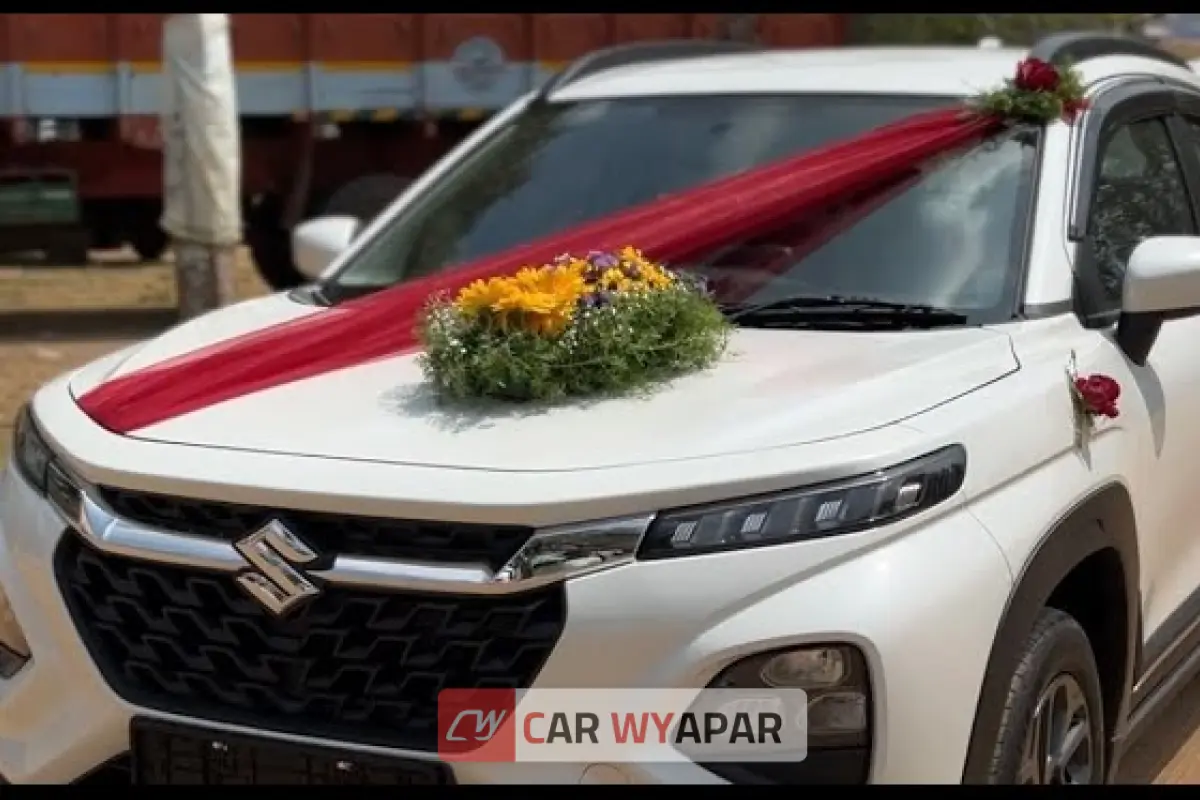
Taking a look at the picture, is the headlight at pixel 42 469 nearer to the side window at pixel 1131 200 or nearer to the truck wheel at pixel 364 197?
the side window at pixel 1131 200

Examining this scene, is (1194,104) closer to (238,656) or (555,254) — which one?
(555,254)

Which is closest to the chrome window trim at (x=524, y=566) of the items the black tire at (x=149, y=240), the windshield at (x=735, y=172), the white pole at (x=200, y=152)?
the windshield at (x=735, y=172)

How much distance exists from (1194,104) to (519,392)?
2494 mm

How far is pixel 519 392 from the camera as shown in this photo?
2.96 m

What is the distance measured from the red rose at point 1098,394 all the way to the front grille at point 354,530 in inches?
48.4

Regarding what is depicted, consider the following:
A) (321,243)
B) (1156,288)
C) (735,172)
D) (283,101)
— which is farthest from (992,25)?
(1156,288)

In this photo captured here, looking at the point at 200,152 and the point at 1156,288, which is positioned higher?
the point at 1156,288

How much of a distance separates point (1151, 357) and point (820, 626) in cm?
151

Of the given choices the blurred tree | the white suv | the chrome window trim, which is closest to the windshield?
the white suv

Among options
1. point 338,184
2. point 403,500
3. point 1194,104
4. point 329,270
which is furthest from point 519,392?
point 338,184

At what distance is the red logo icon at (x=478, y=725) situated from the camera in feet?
8.28

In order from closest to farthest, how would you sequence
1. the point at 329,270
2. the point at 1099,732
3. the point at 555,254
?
the point at 1099,732, the point at 555,254, the point at 329,270

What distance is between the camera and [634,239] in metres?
3.80

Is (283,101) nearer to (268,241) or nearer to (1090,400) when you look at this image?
(268,241)
